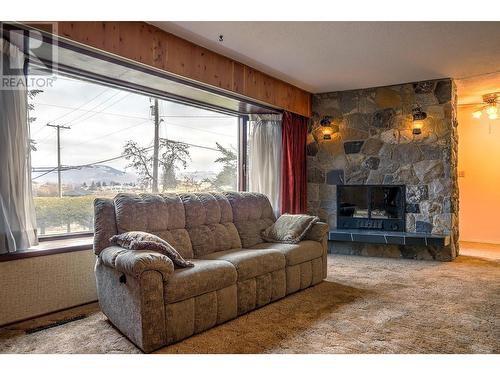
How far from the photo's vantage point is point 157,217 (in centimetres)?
308

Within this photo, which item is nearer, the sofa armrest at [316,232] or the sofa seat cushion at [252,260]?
the sofa seat cushion at [252,260]

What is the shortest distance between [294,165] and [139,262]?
3.77m

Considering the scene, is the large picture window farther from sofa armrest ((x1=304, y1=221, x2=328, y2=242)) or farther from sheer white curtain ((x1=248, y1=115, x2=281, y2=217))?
sofa armrest ((x1=304, y1=221, x2=328, y2=242))

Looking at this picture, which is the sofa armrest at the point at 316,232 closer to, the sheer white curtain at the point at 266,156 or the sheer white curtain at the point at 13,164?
the sheer white curtain at the point at 266,156

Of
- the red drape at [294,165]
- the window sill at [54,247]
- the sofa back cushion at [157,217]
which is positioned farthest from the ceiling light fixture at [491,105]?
the window sill at [54,247]

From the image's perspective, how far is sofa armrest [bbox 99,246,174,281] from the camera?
2205 mm

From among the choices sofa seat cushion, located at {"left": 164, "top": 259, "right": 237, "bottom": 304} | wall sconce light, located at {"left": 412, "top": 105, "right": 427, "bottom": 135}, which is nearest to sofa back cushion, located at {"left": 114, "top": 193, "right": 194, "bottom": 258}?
sofa seat cushion, located at {"left": 164, "top": 259, "right": 237, "bottom": 304}

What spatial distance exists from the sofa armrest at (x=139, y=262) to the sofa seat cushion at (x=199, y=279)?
8cm

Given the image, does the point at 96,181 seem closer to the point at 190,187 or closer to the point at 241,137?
the point at 190,187

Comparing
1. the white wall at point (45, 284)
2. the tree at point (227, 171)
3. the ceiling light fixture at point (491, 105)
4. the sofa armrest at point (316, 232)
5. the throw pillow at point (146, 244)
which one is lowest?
the white wall at point (45, 284)

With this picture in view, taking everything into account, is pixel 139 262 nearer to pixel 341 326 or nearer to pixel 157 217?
pixel 157 217

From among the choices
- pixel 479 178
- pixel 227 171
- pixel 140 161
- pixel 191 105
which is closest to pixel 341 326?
pixel 140 161

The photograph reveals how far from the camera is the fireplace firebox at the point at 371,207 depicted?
5324mm
